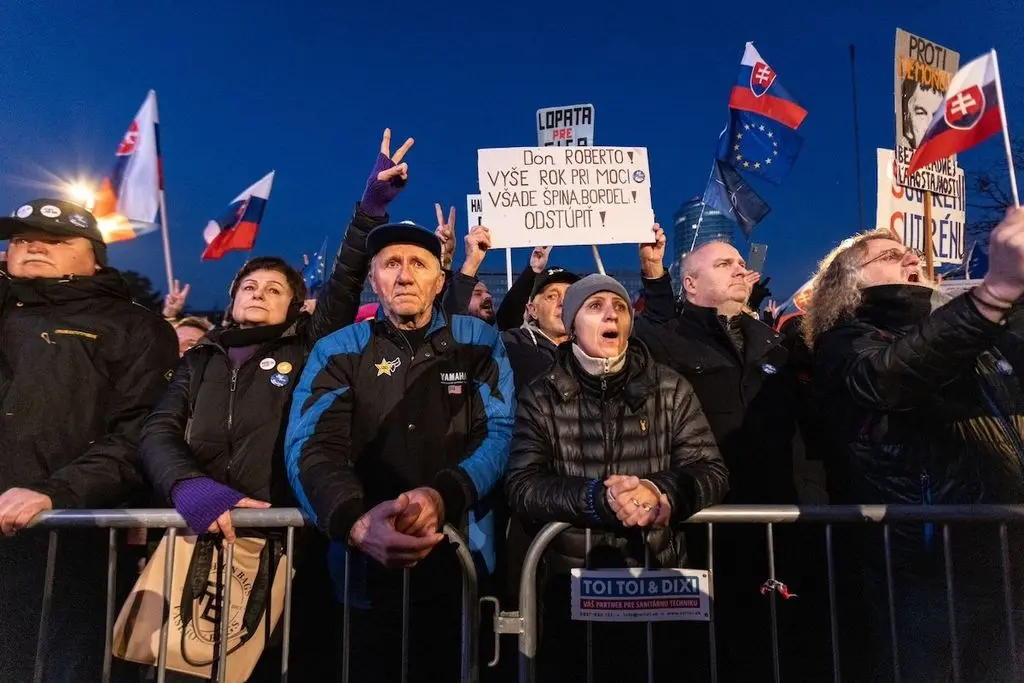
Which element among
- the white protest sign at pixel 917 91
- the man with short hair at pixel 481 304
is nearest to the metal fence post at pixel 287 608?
the man with short hair at pixel 481 304

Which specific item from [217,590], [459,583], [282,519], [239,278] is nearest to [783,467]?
[459,583]

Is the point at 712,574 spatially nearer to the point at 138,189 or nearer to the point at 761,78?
the point at 761,78

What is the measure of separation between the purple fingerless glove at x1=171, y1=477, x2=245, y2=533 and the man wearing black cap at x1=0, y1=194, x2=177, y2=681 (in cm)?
58

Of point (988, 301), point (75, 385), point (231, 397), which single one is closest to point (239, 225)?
point (75, 385)

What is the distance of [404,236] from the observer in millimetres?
3002

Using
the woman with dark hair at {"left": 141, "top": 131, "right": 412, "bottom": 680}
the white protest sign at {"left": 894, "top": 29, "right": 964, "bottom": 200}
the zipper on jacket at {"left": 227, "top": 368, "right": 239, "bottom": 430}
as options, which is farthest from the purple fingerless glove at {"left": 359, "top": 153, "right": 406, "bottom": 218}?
the white protest sign at {"left": 894, "top": 29, "right": 964, "bottom": 200}

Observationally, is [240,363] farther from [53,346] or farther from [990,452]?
[990,452]

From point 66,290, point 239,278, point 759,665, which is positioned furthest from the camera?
point 239,278

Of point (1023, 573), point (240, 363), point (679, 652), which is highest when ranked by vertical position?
point (240, 363)

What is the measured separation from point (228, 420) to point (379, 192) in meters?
1.41

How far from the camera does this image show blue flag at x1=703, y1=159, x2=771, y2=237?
6.59m

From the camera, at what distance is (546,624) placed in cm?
237

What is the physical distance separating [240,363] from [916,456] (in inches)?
115

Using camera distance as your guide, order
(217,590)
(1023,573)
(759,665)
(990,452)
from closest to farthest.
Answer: (1023,573), (990,452), (217,590), (759,665)
